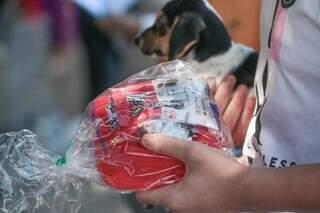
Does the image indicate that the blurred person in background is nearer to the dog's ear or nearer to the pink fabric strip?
the dog's ear

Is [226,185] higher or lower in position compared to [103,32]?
higher

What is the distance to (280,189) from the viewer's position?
106 centimetres

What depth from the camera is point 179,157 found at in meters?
1.12

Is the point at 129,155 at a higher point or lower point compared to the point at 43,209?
higher

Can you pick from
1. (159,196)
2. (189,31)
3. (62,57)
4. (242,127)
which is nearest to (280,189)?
(159,196)

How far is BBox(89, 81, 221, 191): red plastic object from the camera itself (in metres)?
1.14

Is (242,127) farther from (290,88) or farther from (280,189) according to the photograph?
(280,189)

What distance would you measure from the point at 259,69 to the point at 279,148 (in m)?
0.20

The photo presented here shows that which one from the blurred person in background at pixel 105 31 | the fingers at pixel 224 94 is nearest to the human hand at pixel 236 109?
the fingers at pixel 224 94

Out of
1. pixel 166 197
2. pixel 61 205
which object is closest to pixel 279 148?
pixel 166 197

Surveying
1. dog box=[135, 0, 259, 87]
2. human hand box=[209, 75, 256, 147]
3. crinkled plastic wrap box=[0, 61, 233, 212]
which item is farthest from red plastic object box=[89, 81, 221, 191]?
dog box=[135, 0, 259, 87]

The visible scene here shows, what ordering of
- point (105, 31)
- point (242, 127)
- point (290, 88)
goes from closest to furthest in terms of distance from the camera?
point (290, 88)
point (242, 127)
point (105, 31)

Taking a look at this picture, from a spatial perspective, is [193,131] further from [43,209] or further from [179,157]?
[43,209]

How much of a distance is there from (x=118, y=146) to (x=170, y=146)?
9 centimetres
